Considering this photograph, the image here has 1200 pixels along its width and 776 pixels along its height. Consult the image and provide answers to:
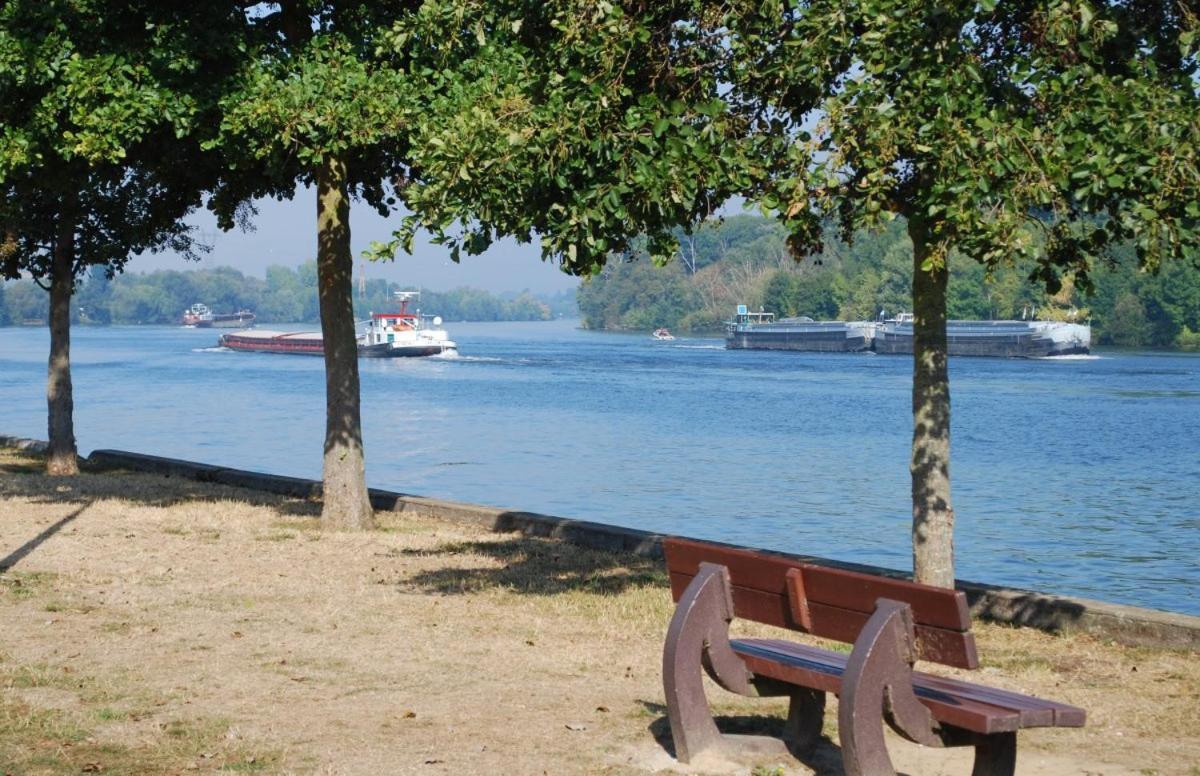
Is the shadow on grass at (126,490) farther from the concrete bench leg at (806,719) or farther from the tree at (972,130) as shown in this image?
the concrete bench leg at (806,719)

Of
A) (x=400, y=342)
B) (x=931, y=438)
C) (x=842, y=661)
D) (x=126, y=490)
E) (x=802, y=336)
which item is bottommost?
(x=400, y=342)

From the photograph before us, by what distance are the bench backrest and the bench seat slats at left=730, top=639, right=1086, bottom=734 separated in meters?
0.15

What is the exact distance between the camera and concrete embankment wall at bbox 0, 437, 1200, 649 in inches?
353

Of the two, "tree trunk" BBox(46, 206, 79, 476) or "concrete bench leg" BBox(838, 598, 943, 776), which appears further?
"tree trunk" BBox(46, 206, 79, 476)

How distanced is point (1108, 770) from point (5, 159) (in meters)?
10.8

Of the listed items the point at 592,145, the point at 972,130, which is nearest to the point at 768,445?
the point at 592,145

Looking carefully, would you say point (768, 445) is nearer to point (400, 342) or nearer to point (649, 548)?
point (649, 548)

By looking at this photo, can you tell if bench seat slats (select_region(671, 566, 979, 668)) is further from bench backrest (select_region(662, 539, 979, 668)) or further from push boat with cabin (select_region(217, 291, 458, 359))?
push boat with cabin (select_region(217, 291, 458, 359))

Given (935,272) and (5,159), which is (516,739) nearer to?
(935,272)

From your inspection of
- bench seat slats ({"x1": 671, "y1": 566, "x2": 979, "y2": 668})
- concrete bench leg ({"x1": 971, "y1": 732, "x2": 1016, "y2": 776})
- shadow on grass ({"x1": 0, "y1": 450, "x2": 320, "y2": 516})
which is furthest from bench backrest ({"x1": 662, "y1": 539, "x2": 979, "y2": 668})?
shadow on grass ({"x1": 0, "y1": 450, "x2": 320, "y2": 516})

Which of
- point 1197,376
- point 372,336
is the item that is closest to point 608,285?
point 372,336

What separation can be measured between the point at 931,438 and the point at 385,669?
11.8 feet

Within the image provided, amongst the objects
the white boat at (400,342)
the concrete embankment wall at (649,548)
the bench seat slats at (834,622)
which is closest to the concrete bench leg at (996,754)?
the bench seat slats at (834,622)

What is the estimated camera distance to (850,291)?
419 ft
